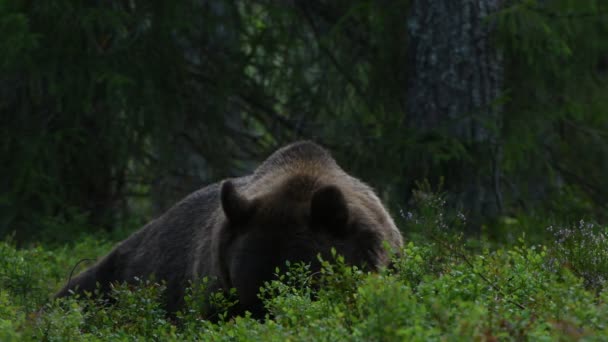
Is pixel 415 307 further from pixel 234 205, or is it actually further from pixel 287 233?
pixel 234 205

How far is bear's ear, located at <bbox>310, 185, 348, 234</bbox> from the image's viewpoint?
5.66 m

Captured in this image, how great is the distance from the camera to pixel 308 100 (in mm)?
11922

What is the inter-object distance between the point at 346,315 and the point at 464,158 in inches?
255

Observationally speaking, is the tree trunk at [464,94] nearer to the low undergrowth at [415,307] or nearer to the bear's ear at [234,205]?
the bear's ear at [234,205]

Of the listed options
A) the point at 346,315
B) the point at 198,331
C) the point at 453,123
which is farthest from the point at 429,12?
the point at 346,315

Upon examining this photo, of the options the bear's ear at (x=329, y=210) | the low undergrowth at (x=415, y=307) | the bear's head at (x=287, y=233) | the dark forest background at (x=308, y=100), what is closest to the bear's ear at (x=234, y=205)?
the bear's head at (x=287, y=233)

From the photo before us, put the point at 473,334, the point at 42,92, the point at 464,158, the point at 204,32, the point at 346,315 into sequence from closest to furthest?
the point at 473,334
the point at 346,315
the point at 464,158
the point at 42,92
the point at 204,32

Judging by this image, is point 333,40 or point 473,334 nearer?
point 473,334

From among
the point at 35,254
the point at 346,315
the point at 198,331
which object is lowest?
the point at 35,254

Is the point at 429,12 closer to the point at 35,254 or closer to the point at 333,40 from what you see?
the point at 333,40

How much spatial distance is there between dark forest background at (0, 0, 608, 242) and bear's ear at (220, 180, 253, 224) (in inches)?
177

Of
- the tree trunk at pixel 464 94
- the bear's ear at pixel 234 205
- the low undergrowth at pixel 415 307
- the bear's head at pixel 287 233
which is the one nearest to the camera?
the low undergrowth at pixel 415 307

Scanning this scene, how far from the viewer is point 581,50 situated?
451 inches

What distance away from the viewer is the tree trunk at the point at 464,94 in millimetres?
10266
